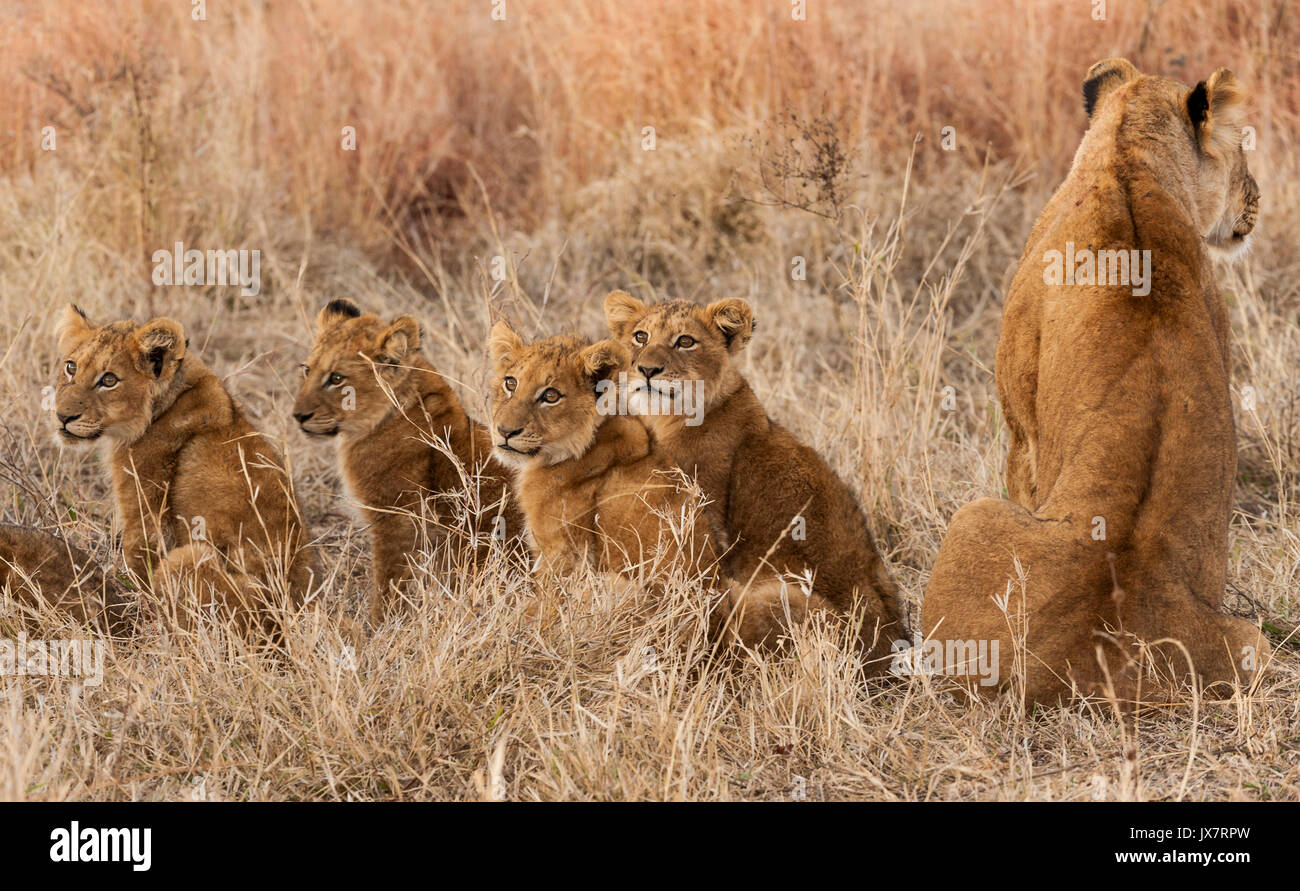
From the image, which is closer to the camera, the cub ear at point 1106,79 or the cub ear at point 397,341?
the cub ear at point 1106,79

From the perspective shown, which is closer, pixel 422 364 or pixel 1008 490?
pixel 1008 490

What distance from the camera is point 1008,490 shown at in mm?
5480

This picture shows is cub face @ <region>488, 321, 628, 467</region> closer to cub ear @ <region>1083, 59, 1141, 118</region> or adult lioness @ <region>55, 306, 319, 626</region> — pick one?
adult lioness @ <region>55, 306, 319, 626</region>

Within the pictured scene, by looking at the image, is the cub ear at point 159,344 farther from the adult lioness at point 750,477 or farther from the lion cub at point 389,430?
the adult lioness at point 750,477

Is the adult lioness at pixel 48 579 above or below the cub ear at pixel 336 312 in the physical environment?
below

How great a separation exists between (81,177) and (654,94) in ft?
13.6

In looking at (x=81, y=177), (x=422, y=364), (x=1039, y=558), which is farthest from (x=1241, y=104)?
(x=81, y=177)

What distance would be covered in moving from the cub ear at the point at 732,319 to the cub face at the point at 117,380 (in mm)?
2023

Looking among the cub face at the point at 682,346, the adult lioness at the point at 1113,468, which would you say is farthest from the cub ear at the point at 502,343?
the adult lioness at the point at 1113,468

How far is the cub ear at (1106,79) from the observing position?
5.70m

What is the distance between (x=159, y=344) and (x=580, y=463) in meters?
1.66

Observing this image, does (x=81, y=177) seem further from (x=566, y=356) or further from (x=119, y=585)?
(x=566, y=356)

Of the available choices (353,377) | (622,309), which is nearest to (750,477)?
(622,309)

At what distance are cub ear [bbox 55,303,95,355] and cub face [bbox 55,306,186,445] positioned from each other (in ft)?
0.37
